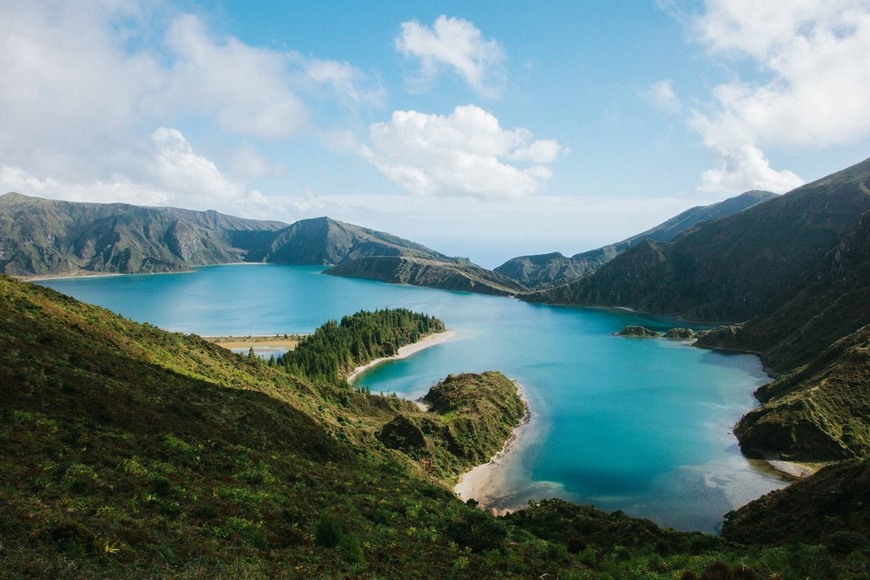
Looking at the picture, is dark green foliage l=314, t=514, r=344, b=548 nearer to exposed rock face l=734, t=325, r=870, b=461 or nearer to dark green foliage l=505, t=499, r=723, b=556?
dark green foliage l=505, t=499, r=723, b=556

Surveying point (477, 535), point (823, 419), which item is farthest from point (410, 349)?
point (477, 535)

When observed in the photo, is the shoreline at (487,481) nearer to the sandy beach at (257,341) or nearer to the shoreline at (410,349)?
the shoreline at (410,349)

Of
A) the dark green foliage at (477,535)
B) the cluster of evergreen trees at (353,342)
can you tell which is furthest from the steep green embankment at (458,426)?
the dark green foliage at (477,535)

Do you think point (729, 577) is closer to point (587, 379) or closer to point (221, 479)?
point (221, 479)

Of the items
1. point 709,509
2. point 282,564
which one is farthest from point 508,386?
point 282,564

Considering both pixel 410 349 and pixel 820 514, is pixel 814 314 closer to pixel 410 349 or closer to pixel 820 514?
pixel 410 349

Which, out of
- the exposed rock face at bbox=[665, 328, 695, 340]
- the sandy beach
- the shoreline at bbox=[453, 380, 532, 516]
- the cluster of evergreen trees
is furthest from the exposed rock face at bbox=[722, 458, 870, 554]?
the exposed rock face at bbox=[665, 328, 695, 340]

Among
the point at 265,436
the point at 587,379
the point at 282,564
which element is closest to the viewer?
the point at 282,564
